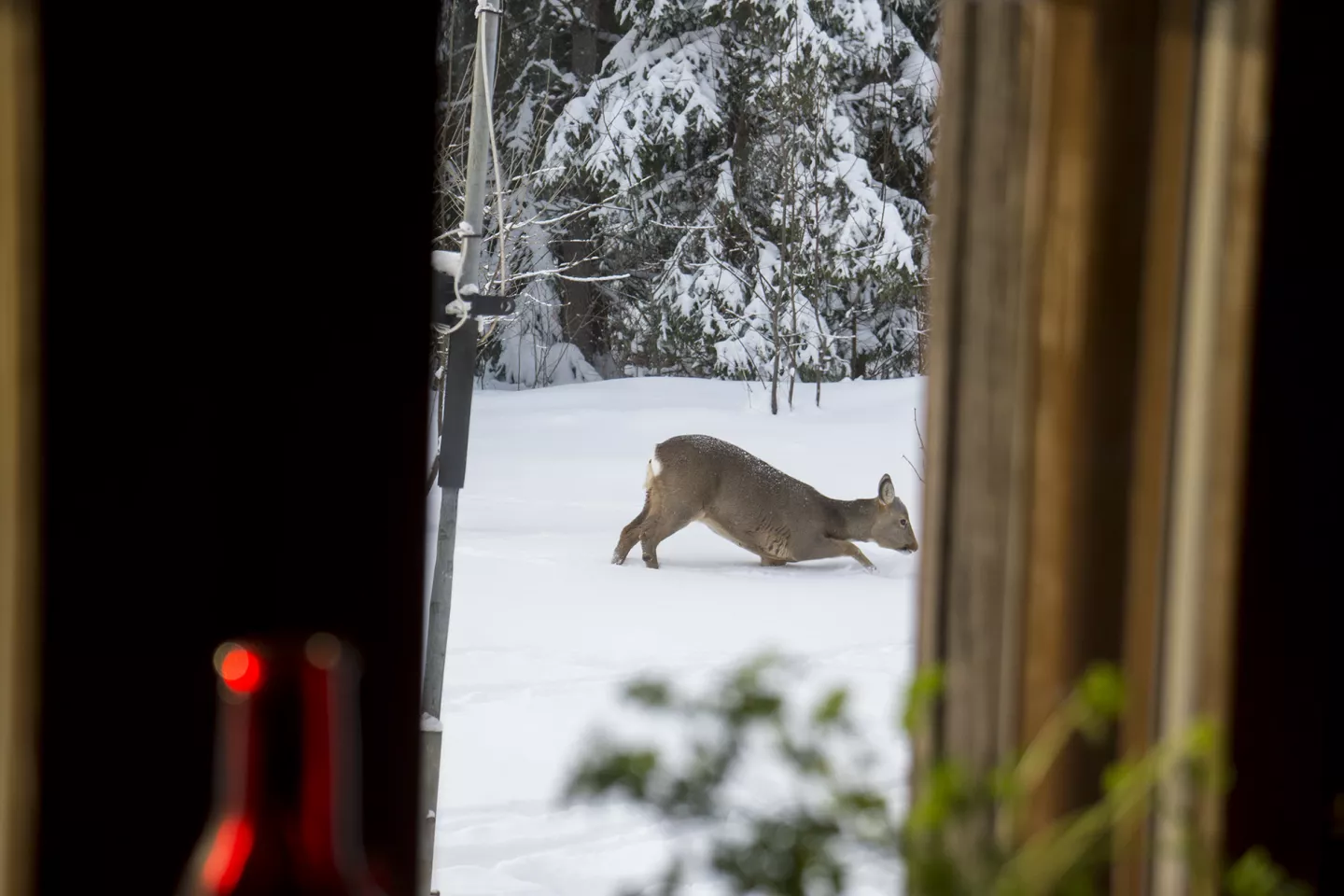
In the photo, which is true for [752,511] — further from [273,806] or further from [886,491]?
[273,806]

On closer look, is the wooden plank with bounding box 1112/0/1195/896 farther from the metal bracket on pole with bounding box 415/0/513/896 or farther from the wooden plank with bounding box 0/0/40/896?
the metal bracket on pole with bounding box 415/0/513/896

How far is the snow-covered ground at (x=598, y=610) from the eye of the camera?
3.33 meters

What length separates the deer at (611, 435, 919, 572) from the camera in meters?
6.93

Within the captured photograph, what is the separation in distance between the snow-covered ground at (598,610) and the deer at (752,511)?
0.52ft

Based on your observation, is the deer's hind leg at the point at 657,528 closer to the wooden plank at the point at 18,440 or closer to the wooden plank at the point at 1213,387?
the wooden plank at the point at 1213,387

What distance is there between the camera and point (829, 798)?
2.49ft

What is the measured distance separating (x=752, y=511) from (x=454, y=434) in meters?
4.22

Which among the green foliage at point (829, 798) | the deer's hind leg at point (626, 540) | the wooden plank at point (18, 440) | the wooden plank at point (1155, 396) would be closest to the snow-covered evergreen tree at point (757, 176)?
the deer's hind leg at point (626, 540)

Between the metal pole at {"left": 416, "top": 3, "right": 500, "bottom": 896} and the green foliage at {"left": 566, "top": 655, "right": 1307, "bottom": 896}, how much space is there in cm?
187

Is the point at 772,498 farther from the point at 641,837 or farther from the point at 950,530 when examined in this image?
the point at 950,530

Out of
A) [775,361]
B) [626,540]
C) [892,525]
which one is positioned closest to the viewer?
[626,540]

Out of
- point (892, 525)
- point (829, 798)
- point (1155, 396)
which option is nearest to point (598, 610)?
point (892, 525)

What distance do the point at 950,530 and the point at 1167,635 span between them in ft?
0.57

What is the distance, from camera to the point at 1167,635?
96 cm
